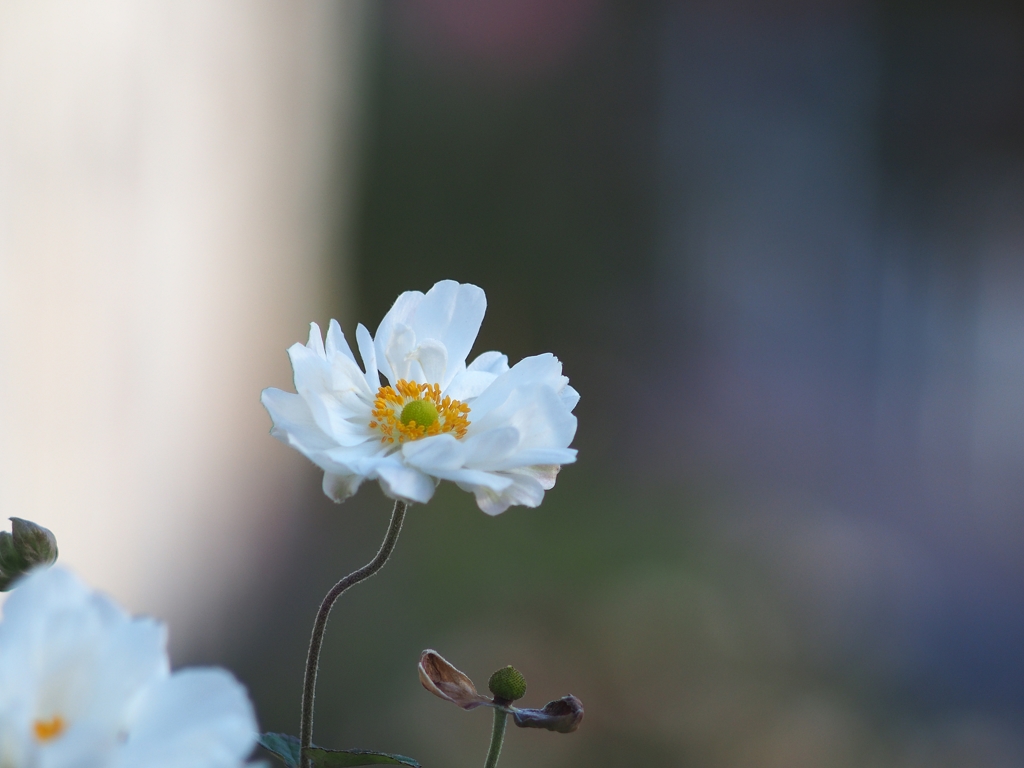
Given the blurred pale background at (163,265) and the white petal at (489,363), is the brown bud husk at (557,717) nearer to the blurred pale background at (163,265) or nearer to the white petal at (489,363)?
the white petal at (489,363)

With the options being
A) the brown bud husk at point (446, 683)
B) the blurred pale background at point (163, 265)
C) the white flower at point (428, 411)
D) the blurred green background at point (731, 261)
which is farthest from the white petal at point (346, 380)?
the blurred green background at point (731, 261)

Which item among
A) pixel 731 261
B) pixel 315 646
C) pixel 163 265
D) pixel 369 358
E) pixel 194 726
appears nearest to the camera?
pixel 194 726

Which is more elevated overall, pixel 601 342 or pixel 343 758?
pixel 601 342

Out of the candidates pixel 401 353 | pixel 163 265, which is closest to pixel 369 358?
pixel 401 353

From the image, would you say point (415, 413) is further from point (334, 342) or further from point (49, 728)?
point (49, 728)

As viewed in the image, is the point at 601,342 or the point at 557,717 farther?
the point at 601,342

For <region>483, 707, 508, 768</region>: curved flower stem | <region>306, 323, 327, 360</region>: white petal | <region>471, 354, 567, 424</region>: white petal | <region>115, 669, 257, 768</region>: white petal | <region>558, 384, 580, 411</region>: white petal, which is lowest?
<region>483, 707, 508, 768</region>: curved flower stem

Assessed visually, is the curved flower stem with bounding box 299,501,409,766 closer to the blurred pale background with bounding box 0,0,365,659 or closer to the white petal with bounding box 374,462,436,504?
the white petal with bounding box 374,462,436,504

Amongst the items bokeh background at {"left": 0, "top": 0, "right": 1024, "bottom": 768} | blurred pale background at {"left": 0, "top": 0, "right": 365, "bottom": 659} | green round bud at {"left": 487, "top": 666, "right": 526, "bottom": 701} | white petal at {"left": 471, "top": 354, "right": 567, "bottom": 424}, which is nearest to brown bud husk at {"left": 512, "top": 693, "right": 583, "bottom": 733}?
green round bud at {"left": 487, "top": 666, "right": 526, "bottom": 701}
